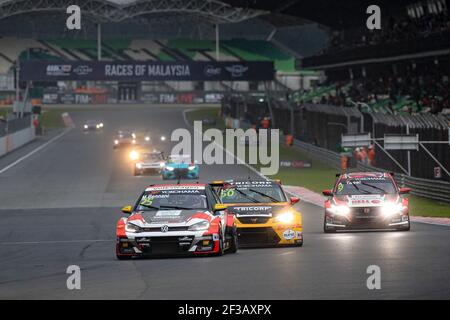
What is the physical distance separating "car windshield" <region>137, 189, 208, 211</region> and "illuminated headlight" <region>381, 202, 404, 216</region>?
597 centimetres

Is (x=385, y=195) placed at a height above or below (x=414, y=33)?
below

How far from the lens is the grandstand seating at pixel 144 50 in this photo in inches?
5256

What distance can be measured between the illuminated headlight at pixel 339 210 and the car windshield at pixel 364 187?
58cm

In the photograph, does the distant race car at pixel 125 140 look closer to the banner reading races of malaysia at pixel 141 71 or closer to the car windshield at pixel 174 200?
the banner reading races of malaysia at pixel 141 71

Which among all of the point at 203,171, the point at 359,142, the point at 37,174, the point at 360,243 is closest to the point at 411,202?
the point at 359,142

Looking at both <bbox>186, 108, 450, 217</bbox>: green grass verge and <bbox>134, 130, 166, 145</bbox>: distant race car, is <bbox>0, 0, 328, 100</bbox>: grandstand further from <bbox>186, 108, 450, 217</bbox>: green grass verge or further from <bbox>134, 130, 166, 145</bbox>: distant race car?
<bbox>186, 108, 450, 217</bbox>: green grass verge

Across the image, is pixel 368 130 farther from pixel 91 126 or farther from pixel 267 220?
pixel 91 126

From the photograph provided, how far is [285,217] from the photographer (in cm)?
2052

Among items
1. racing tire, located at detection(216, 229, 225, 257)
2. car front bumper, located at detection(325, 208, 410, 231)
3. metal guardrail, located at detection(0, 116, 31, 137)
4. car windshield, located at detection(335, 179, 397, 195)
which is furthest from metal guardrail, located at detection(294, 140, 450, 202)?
metal guardrail, located at detection(0, 116, 31, 137)

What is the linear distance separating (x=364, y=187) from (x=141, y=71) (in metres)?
55.6

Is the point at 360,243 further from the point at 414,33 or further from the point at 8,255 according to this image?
the point at 414,33

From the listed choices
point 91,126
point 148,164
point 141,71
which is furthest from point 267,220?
point 91,126

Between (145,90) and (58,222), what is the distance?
114 metres

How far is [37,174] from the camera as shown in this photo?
179ft
